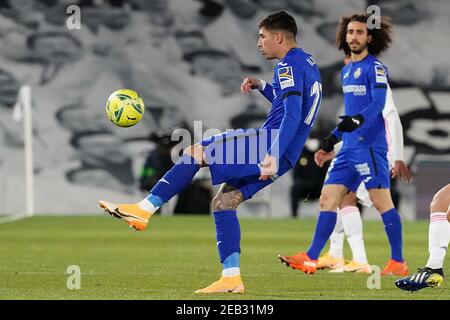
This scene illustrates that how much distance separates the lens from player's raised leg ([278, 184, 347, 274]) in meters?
8.73

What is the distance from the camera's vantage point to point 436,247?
761 centimetres

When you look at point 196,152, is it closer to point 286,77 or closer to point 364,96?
point 286,77

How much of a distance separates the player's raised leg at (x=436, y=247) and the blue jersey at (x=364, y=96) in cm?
163

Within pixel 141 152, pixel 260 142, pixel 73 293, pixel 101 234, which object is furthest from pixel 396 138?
pixel 141 152

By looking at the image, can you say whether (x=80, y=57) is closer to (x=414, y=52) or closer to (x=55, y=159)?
(x=55, y=159)

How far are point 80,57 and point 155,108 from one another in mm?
1993

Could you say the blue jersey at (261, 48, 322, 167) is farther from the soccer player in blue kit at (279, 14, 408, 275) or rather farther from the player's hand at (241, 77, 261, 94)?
the soccer player in blue kit at (279, 14, 408, 275)

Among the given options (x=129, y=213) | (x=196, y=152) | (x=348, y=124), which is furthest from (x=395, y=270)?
(x=129, y=213)

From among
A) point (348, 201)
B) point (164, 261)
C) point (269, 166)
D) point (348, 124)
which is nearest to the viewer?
point (269, 166)

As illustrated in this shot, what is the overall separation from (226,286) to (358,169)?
8.13ft

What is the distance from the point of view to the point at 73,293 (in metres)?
7.20

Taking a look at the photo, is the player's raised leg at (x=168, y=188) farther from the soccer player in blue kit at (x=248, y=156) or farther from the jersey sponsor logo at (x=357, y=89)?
the jersey sponsor logo at (x=357, y=89)

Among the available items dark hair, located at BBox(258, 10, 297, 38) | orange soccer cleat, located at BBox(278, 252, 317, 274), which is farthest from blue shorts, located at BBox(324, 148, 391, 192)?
dark hair, located at BBox(258, 10, 297, 38)

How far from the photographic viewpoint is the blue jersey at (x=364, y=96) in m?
9.25
